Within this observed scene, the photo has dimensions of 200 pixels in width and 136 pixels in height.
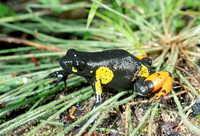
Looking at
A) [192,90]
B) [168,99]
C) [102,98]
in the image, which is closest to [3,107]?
[102,98]

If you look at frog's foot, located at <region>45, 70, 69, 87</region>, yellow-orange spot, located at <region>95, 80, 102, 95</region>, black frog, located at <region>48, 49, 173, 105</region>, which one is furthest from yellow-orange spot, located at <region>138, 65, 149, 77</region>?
frog's foot, located at <region>45, 70, 69, 87</region>

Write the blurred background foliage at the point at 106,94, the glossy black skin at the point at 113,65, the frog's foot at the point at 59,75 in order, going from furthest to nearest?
the frog's foot at the point at 59,75, the glossy black skin at the point at 113,65, the blurred background foliage at the point at 106,94

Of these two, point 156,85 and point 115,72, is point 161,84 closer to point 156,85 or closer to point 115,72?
point 156,85

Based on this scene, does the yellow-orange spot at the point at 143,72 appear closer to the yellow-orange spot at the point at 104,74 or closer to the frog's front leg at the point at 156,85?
the frog's front leg at the point at 156,85

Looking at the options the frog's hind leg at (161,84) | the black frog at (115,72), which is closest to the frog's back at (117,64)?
the black frog at (115,72)

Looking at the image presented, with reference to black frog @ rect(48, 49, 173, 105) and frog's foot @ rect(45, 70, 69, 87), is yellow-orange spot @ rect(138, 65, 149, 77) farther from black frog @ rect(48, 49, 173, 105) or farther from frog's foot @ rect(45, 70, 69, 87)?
frog's foot @ rect(45, 70, 69, 87)

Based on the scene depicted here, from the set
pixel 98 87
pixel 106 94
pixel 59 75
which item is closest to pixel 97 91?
pixel 98 87

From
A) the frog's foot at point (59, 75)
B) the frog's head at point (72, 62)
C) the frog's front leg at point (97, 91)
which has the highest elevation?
the frog's head at point (72, 62)
